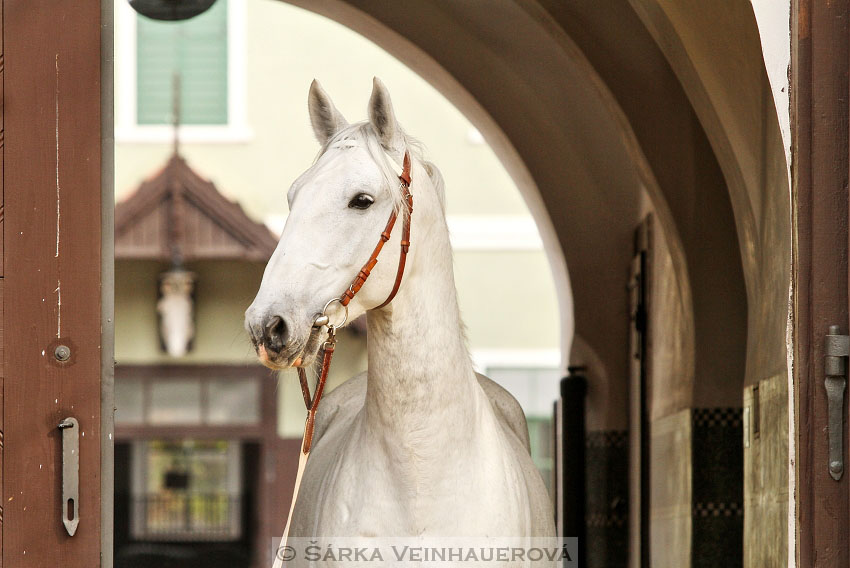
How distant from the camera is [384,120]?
371 centimetres

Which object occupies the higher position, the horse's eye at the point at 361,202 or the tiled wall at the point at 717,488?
the horse's eye at the point at 361,202

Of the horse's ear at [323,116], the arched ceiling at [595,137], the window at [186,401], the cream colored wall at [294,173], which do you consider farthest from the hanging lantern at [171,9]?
the window at [186,401]

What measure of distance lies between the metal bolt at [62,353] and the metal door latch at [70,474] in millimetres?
145

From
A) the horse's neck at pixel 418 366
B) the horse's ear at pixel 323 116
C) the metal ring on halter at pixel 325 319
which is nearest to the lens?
the metal ring on halter at pixel 325 319

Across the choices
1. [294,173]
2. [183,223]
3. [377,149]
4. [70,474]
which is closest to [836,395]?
[377,149]

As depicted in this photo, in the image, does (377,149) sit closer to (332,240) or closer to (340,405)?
(332,240)

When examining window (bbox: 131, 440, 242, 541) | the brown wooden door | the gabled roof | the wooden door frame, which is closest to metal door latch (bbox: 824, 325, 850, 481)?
the wooden door frame

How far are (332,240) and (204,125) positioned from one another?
1140 centimetres

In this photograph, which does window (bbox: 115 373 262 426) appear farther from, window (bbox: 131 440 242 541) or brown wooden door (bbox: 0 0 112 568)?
brown wooden door (bbox: 0 0 112 568)

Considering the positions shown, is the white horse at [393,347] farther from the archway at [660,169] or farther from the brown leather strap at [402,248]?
the archway at [660,169]

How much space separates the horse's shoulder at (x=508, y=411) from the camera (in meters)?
4.78

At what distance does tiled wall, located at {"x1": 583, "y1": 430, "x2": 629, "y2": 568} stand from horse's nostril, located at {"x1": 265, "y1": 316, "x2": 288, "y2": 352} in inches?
162

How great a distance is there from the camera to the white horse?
11.4 feet

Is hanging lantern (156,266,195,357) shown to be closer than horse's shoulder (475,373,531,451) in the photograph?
No
